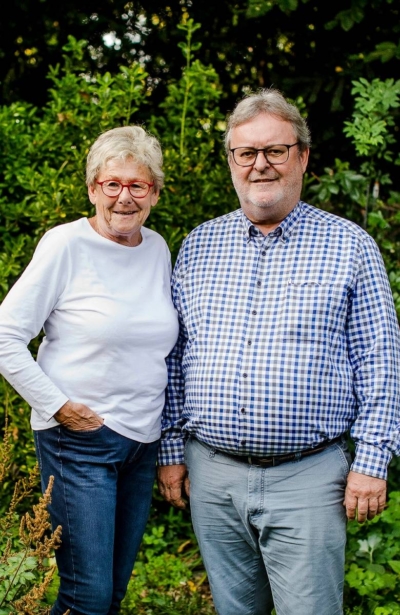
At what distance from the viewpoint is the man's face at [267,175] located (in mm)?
2725

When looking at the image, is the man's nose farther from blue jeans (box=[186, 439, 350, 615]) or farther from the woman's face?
blue jeans (box=[186, 439, 350, 615])

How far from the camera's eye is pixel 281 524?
2633 millimetres

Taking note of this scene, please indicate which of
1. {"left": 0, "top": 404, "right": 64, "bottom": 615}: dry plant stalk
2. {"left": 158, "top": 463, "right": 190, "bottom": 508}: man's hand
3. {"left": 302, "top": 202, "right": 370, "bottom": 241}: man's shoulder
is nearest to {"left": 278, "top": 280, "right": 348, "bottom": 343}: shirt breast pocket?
{"left": 302, "top": 202, "right": 370, "bottom": 241}: man's shoulder

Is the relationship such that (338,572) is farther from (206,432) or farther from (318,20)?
(318,20)

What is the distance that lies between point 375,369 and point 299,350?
28cm

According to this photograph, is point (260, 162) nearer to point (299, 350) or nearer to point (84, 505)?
point (299, 350)

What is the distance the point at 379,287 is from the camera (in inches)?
104

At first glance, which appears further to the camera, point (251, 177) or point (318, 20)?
point (318, 20)

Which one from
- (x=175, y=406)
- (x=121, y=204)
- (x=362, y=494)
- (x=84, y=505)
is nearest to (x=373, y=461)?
(x=362, y=494)

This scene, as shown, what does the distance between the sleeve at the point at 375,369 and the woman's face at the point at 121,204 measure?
0.80 meters

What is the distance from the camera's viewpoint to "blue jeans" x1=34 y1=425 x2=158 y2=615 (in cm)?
258

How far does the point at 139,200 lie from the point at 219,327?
1.74 feet

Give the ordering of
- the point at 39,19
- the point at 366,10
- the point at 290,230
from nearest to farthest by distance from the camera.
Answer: the point at 290,230
the point at 366,10
the point at 39,19

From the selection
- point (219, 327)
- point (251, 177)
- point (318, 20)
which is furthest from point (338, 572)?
point (318, 20)
